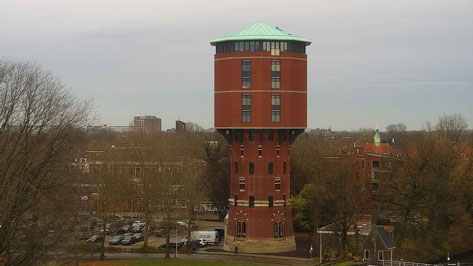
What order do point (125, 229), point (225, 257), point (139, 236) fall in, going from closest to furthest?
point (225, 257) < point (139, 236) < point (125, 229)

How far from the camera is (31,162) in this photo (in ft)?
135

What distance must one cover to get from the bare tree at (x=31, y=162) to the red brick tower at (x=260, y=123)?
2372 cm

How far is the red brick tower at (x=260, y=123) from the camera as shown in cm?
6706

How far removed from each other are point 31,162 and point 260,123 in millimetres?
29071

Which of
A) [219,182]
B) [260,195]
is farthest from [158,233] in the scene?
[260,195]

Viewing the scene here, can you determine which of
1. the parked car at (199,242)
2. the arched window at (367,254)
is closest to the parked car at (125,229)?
the parked car at (199,242)

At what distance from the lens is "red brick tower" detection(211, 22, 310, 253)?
67.1m

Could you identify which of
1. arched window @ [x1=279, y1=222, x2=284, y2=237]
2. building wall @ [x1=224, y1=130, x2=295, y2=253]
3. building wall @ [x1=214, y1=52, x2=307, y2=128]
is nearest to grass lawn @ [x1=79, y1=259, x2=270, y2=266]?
building wall @ [x1=224, y1=130, x2=295, y2=253]

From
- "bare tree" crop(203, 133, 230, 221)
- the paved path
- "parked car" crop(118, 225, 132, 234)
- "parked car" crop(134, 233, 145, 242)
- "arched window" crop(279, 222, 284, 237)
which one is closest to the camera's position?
the paved path

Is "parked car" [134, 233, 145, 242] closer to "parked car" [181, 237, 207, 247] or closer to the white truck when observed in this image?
the white truck

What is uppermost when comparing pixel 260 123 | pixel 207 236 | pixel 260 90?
pixel 260 90

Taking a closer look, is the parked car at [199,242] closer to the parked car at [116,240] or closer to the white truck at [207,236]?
the white truck at [207,236]

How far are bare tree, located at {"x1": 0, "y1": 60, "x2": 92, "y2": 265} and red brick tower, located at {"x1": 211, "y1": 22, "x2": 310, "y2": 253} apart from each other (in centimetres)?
2372

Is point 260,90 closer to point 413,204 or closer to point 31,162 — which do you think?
point 413,204
